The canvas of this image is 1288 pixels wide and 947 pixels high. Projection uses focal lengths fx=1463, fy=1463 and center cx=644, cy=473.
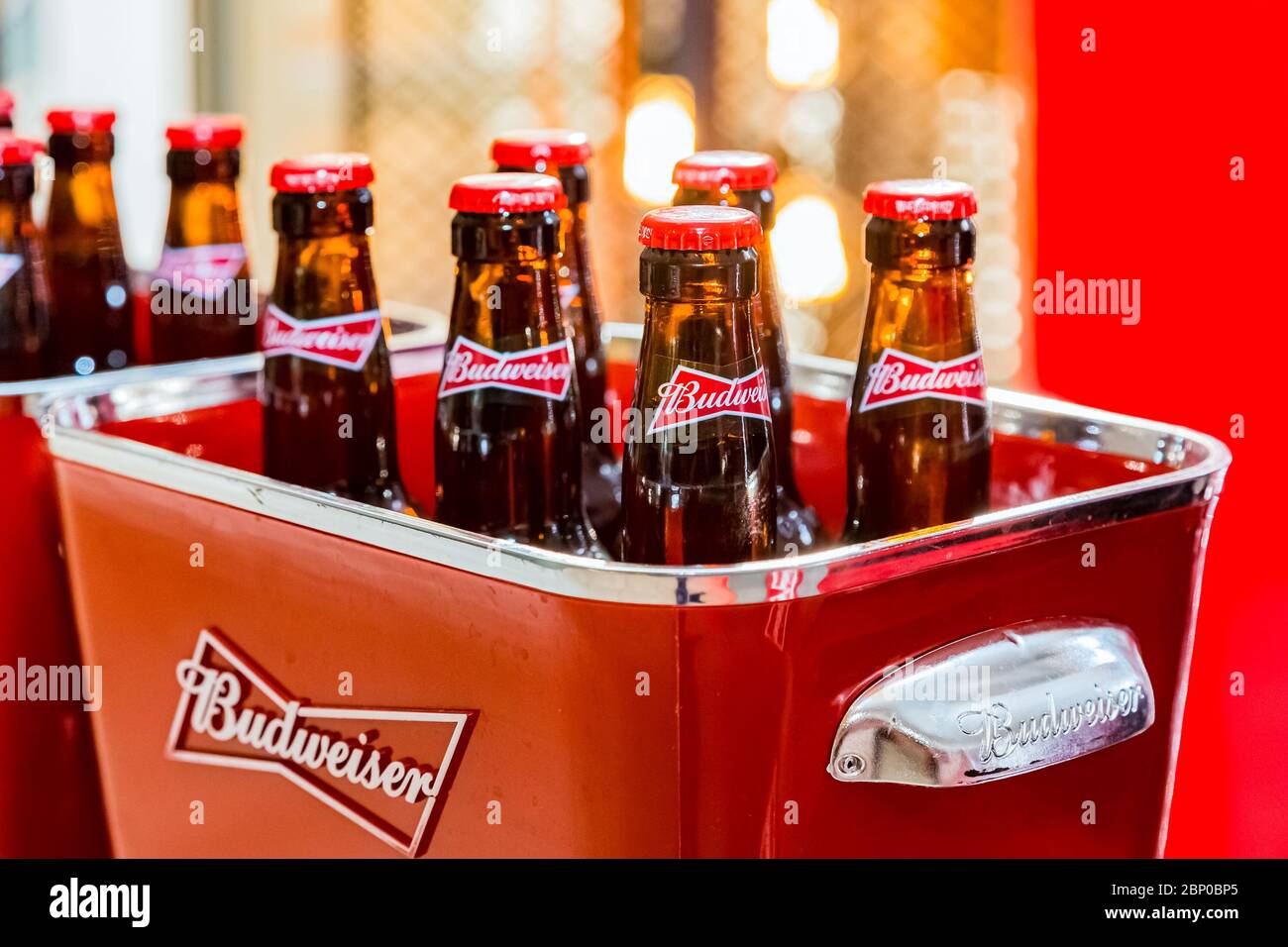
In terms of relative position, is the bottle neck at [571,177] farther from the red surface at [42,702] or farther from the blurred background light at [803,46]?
the blurred background light at [803,46]

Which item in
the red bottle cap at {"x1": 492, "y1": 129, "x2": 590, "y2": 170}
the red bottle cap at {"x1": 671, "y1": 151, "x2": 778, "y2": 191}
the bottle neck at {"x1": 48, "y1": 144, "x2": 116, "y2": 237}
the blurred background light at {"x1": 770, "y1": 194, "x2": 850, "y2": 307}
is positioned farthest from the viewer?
the blurred background light at {"x1": 770, "y1": 194, "x2": 850, "y2": 307}

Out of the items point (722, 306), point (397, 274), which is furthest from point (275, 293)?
point (397, 274)

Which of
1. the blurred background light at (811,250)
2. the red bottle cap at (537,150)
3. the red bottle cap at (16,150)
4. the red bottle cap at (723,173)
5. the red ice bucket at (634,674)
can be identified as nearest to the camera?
the red ice bucket at (634,674)

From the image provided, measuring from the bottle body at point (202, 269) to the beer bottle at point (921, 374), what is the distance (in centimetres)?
69

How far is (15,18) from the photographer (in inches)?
122

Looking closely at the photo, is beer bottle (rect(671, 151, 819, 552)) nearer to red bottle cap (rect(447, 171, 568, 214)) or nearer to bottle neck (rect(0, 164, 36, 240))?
red bottle cap (rect(447, 171, 568, 214))

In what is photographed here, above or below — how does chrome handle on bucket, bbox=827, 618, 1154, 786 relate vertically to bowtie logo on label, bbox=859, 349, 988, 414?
below

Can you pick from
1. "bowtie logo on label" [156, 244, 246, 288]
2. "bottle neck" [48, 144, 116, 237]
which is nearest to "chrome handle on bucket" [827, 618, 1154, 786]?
"bowtie logo on label" [156, 244, 246, 288]

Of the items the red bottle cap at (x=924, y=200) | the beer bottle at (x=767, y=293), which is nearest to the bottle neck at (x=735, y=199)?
the beer bottle at (x=767, y=293)

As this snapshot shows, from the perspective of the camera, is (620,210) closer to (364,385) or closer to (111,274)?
(111,274)

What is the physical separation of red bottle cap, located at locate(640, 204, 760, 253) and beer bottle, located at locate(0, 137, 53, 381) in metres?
0.76

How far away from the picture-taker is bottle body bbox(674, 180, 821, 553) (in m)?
1.06

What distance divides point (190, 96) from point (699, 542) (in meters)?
2.74

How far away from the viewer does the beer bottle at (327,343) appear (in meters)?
1.09
